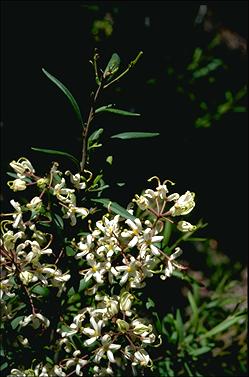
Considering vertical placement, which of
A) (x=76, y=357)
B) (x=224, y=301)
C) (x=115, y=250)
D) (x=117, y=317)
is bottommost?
(x=224, y=301)

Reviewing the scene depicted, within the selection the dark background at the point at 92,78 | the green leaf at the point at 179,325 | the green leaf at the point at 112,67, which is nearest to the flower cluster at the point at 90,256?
the green leaf at the point at 112,67

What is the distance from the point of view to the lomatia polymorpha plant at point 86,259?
1378 mm

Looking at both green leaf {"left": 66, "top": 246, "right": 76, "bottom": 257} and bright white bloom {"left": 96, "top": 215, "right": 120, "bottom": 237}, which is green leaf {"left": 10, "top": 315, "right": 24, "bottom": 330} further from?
bright white bloom {"left": 96, "top": 215, "right": 120, "bottom": 237}

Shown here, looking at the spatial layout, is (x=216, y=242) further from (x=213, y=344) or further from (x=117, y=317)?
(x=117, y=317)

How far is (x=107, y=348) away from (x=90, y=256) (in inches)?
9.9

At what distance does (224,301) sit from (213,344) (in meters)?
0.34

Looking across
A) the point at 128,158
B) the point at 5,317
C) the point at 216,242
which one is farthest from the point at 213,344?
the point at 216,242

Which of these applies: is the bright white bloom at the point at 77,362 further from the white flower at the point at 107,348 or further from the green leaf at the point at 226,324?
the green leaf at the point at 226,324

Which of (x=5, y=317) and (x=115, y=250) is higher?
(x=115, y=250)

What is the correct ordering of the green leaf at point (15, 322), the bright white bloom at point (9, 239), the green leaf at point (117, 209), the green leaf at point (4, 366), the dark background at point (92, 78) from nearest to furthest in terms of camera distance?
the bright white bloom at point (9, 239), the green leaf at point (117, 209), the green leaf at point (15, 322), the green leaf at point (4, 366), the dark background at point (92, 78)

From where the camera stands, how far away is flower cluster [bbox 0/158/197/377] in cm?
137

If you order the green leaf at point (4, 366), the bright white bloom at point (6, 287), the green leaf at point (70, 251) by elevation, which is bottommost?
the green leaf at point (4, 366)

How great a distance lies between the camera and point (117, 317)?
56.3 inches

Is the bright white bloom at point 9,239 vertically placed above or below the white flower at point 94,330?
above
